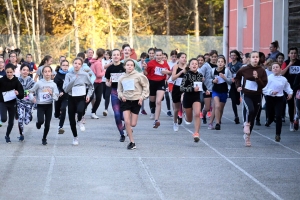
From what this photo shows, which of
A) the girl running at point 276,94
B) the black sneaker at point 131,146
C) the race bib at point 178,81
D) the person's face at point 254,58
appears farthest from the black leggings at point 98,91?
the person's face at point 254,58

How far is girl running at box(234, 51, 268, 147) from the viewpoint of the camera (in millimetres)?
14164

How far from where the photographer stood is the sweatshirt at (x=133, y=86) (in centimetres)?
1365

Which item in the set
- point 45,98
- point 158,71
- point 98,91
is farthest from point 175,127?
point 98,91

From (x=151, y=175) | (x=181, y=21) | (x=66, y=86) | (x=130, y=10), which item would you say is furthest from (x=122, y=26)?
(x=151, y=175)

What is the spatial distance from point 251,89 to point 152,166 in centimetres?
356

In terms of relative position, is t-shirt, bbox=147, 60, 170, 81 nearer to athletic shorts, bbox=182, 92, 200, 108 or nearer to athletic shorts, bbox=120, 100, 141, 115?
athletic shorts, bbox=182, 92, 200, 108

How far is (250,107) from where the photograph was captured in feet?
46.5

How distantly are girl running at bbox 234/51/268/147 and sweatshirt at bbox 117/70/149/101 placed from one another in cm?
198

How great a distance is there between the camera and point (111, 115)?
21.0 meters

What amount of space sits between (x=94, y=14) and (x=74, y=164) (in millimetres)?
43533

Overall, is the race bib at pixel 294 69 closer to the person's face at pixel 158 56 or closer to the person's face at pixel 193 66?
the person's face at pixel 158 56

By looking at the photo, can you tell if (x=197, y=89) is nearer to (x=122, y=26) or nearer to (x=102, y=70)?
(x=102, y=70)

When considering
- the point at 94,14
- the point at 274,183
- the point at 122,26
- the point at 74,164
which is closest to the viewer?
the point at 274,183

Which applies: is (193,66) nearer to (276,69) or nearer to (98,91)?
(276,69)
